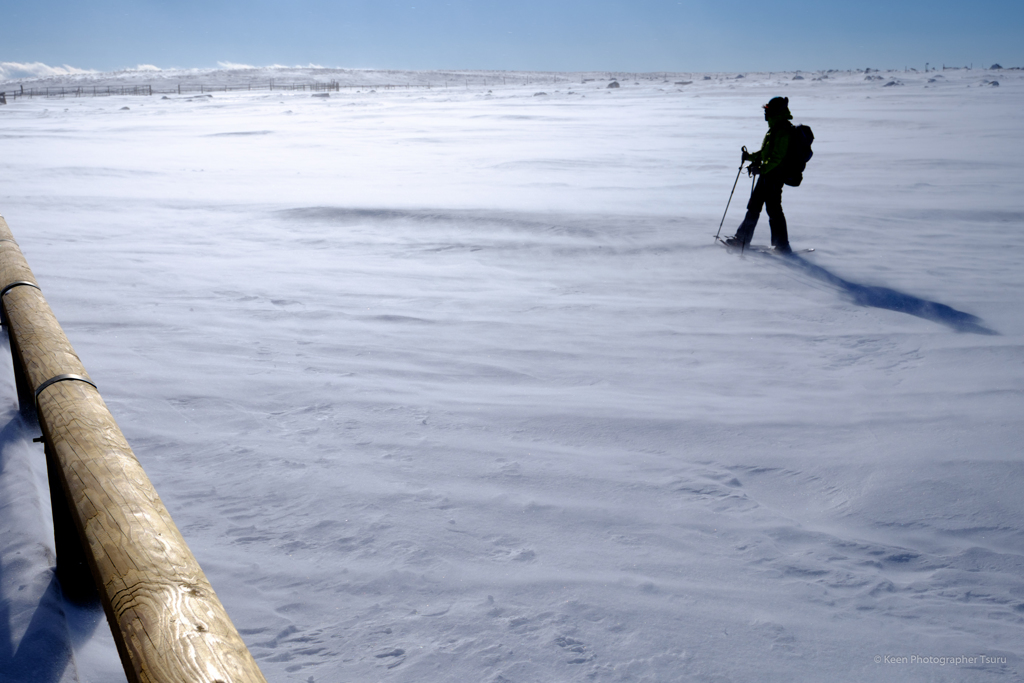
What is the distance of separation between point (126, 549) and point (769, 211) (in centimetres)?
736

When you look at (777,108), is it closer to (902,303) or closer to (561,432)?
(902,303)

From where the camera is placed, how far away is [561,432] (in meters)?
3.85

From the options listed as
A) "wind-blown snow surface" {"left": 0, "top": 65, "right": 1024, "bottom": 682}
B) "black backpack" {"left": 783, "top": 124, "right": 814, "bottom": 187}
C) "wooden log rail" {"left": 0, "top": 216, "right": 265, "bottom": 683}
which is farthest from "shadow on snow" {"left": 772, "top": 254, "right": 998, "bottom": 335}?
"wooden log rail" {"left": 0, "top": 216, "right": 265, "bottom": 683}

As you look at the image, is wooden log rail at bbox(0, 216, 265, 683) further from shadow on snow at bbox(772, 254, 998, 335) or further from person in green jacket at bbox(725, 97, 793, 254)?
person in green jacket at bbox(725, 97, 793, 254)

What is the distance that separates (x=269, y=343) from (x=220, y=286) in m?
1.64

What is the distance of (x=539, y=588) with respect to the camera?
268cm

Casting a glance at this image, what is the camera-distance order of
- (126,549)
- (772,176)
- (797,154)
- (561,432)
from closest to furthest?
(126,549)
(561,432)
(797,154)
(772,176)

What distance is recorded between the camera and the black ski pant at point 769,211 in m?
7.41

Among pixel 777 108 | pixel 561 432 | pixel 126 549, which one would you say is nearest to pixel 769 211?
pixel 777 108

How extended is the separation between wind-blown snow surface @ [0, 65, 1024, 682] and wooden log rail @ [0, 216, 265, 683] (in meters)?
0.83

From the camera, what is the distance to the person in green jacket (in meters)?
7.20

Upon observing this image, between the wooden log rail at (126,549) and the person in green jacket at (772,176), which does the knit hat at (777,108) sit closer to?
the person in green jacket at (772,176)

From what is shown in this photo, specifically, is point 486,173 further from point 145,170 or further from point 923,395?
point 923,395

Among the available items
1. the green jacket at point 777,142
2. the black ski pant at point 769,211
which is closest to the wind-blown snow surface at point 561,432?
the black ski pant at point 769,211
